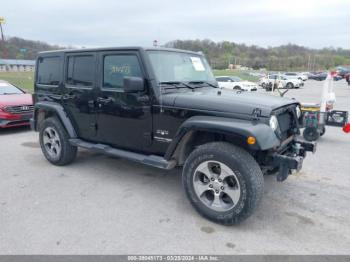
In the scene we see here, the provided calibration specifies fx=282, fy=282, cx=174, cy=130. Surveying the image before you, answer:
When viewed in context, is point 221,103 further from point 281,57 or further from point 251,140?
point 281,57

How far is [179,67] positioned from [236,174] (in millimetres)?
1837

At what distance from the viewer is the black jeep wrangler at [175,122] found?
9.84 feet

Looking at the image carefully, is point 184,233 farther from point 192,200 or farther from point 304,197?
point 304,197

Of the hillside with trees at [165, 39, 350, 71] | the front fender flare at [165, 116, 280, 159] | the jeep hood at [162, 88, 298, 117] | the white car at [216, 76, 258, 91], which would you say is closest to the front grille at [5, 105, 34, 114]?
the jeep hood at [162, 88, 298, 117]

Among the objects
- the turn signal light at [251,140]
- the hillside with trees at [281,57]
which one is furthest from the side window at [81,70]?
the hillside with trees at [281,57]

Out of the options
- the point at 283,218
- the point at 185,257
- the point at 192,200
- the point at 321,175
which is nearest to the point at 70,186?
the point at 192,200

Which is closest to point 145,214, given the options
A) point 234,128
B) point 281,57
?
point 234,128

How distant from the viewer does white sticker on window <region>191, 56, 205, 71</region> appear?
4.34 meters

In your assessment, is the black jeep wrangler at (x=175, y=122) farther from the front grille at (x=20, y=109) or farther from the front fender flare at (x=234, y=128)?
the front grille at (x=20, y=109)

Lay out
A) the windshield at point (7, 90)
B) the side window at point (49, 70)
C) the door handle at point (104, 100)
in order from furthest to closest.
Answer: the windshield at point (7, 90) < the side window at point (49, 70) < the door handle at point (104, 100)

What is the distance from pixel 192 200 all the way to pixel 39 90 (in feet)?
12.3

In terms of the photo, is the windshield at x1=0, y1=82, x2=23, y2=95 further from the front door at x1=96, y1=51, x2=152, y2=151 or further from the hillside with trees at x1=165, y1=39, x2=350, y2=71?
the hillside with trees at x1=165, y1=39, x2=350, y2=71

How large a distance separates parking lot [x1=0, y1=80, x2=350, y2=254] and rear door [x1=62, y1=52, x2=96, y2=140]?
2.65ft

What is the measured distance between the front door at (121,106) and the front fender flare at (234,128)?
0.70 metres
